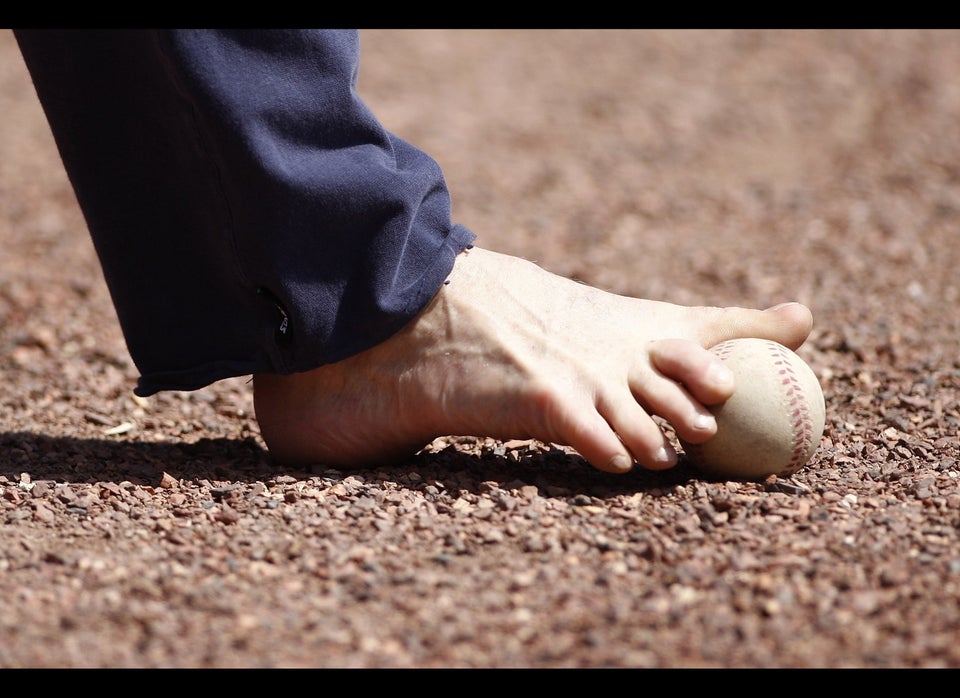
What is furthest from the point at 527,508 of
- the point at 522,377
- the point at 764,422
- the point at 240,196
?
the point at 240,196

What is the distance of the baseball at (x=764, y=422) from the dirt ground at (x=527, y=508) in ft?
0.18

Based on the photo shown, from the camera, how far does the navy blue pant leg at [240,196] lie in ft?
6.23

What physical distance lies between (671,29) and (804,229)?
3.35 meters

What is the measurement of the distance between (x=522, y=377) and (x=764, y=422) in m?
0.47

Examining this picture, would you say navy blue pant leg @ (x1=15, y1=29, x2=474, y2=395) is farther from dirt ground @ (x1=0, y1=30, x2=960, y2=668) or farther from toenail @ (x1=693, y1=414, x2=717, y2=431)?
toenail @ (x1=693, y1=414, x2=717, y2=431)

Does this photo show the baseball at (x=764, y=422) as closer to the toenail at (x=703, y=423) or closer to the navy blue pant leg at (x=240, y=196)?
the toenail at (x=703, y=423)

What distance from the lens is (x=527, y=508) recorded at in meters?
1.96

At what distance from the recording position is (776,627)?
156 centimetres

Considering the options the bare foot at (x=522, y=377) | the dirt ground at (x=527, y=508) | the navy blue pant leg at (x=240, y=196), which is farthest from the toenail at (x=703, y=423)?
the navy blue pant leg at (x=240, y=196)

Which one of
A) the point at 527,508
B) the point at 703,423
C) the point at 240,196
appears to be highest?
the point at 240,196

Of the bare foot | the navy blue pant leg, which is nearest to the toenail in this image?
the bare foot

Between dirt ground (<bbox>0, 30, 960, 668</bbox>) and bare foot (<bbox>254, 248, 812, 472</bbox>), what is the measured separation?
95mm

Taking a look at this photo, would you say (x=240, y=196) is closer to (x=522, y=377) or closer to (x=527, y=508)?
(x=522, y=377)
